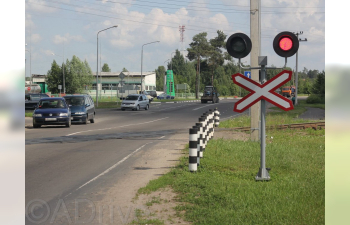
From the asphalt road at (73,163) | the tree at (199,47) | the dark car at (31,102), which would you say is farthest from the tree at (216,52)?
the asphalt road at (73,163)

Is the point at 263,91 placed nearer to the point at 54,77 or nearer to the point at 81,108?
the point at 81,108

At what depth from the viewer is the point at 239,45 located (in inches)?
388

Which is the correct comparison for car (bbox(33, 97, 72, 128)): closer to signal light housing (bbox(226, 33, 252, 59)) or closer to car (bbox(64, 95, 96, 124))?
car (bbox(64, 95, 96, 124))

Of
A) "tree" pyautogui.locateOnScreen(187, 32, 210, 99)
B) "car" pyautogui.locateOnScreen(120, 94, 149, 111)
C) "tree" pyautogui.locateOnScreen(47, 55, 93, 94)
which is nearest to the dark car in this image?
"car" pyautogui.locateOnScreen(120, 94, 149, 111)

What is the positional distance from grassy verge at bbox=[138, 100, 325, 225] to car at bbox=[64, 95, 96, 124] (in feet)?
53.0

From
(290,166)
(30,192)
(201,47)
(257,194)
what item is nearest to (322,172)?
(290,166)

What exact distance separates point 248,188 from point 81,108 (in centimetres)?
2194

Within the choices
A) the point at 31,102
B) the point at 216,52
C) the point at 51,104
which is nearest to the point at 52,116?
the point at 51,104

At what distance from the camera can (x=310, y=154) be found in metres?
13.9

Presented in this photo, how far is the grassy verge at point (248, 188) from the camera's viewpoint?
6.84 meters

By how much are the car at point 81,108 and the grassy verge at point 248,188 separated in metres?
16.2

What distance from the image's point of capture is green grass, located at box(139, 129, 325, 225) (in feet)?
22.4
